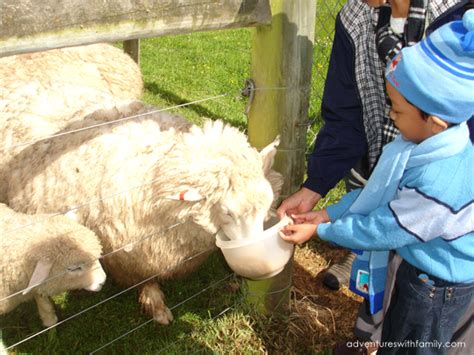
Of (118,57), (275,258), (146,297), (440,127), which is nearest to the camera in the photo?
(440,127)

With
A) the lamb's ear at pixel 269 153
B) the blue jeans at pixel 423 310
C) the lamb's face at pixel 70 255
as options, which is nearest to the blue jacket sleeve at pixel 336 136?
the lamb's ear at pixel 269 153

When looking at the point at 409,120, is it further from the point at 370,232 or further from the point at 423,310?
the point at 423,310

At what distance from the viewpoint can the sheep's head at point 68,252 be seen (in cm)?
253

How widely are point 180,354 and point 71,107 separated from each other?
4.88ft

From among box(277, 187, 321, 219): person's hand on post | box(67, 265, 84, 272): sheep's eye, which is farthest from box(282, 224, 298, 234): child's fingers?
box(67, 265, 84, 272): sheep's eye

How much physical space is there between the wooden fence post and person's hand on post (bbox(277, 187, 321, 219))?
0.15 meters

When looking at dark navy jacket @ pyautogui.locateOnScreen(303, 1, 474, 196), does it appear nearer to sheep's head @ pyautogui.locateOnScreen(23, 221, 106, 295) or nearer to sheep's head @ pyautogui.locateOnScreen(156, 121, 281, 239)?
sheep's head @ pyautogui.locateOnScreen(156, 121, 281, 239)

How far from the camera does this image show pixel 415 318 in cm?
181

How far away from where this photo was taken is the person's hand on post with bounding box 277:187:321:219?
2244 mm

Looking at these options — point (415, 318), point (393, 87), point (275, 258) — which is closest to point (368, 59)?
point (393, 87)

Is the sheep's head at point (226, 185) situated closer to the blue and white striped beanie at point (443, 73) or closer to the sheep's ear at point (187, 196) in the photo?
the sheep's ear at point (187, 196)

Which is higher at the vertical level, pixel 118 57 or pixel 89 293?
pixel 118 57

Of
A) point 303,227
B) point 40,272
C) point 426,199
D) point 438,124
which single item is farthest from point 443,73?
point 40,272

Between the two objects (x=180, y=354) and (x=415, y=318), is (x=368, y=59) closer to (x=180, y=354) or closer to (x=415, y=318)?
(x=415, y=318)
